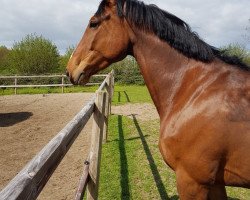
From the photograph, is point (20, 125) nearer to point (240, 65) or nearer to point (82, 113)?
point (82, 113)

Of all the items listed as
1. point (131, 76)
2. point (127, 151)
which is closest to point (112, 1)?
point (127, 151)

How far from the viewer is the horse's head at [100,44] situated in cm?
311

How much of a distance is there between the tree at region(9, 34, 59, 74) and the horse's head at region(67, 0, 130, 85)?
31.4 metres

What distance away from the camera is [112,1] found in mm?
3107

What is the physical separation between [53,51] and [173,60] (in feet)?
110

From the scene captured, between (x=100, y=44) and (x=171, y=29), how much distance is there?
0.70m

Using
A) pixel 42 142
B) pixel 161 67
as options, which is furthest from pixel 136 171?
pixel 161 67

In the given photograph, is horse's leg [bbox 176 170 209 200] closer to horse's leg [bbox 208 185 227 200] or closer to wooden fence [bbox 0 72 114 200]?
horse's leg [bbox 208 185 227 200]

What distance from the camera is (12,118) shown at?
10531 mm

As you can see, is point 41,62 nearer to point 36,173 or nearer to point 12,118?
point 12,118

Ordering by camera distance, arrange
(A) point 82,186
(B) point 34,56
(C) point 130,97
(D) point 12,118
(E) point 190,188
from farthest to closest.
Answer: (B) point 34,56, (C) point 130,97, (D) point 12,118, (A) point 82,186, (E) point 190,188

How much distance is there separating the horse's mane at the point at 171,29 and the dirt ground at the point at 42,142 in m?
2.60

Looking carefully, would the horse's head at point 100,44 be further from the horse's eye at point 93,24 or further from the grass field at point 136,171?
the grass field at point 136,171

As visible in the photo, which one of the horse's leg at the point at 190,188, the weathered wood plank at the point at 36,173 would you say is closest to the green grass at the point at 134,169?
the horse's leg at the point at 190,188
